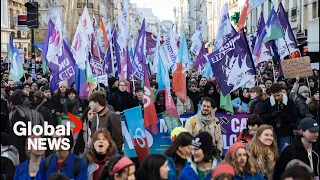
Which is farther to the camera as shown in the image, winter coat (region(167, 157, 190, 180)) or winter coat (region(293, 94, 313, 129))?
winter coat (region(293, 94, 313, 129))

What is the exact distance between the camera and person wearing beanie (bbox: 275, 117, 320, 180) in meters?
7.07

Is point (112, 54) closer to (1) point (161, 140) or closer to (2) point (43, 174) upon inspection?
(1) point (161, 140)

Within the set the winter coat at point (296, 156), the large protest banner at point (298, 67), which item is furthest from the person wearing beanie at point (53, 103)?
the winter coat at point (296, 156)

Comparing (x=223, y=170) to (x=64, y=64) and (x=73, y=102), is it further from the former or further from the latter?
(x=64, y=64)

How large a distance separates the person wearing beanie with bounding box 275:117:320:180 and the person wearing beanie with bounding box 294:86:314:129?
3.71 meters

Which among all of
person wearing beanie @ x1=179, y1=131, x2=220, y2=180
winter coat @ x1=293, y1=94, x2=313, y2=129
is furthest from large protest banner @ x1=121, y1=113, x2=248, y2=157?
person wearing beanie @ x1=179, y1=131, x2=220, y2=180

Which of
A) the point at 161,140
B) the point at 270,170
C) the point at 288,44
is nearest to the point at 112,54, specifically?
the point at 288,44

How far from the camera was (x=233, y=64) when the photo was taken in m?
12.3

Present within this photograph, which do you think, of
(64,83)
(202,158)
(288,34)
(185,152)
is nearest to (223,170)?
(202,158)

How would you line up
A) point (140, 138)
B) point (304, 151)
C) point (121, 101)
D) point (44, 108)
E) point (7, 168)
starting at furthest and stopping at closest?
point (121, 101)
point (44, 108)
point (140, 138)
point (304, 151)
point (7, 168)

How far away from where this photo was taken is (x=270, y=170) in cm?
770

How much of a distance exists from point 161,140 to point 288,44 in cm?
639

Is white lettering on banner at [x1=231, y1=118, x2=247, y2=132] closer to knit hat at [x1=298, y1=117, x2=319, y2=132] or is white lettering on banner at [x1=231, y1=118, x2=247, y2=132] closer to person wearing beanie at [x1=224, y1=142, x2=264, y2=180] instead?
knit hat at [x1=298, y1=117, x2=319, y2=132]

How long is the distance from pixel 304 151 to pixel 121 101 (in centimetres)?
589
